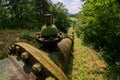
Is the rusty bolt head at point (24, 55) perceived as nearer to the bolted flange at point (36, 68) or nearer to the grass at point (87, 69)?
the bolted flange at point (36, 68)

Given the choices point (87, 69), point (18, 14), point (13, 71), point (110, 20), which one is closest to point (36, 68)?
point (13, 71)

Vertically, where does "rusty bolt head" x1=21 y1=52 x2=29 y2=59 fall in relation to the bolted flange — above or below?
above

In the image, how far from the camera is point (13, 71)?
311 cm

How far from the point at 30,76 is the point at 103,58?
21.6ft

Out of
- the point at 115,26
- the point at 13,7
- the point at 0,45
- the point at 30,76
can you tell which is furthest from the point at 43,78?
the point at 13,7

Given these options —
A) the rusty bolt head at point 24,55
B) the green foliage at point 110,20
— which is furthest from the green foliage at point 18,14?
the rusty bolt head at point 24,55

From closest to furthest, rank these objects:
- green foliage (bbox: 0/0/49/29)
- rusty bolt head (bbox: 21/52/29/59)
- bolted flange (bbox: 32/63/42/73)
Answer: bolted flange (bbox: 32/63/42/73) < rusty bolt head (bbox: 21/52/29/59) < green foliage (bbox: 0/0/49/29)

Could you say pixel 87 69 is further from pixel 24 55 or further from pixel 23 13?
pixel 23 13

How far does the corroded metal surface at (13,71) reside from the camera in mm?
3018

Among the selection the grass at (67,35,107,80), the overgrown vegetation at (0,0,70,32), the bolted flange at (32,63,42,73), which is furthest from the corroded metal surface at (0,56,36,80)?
the overgrown vegetation at (0,0,70,32)

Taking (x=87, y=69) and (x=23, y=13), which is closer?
(x=87, y=69)

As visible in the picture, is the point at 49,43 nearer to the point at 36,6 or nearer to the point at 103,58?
the point at 103,58

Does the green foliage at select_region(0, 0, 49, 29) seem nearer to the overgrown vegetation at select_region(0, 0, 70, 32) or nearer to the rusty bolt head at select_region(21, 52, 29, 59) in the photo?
the overgrown vegetation at select_region(0, 0, 70, 32)

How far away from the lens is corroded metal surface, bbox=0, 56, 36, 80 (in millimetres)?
3018
